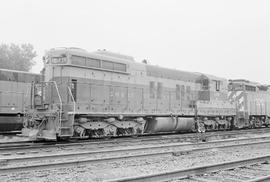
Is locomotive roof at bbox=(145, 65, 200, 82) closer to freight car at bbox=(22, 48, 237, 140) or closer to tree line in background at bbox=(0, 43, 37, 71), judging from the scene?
freight car at bbox=(22, 48, 237, 140)

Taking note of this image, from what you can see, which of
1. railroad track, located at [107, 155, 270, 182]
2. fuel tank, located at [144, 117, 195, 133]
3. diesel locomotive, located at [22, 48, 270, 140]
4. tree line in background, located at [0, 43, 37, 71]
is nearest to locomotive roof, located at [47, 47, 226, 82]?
diesel locomotive, located at [22, 48, 270, 140]

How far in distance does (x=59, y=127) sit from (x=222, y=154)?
17.9 ft

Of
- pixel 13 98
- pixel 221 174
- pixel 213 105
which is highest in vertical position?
pixel 13 98

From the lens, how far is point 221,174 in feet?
20.4

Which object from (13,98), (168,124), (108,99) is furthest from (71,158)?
(13,98)

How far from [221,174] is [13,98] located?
12.9 metres

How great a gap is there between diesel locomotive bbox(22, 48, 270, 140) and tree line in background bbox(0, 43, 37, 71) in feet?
87.1

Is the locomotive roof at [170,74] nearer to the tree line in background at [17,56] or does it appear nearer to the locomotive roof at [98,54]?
the locomotive roof at [98,54]

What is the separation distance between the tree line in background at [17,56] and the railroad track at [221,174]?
3434 centimetres

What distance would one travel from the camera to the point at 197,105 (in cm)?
1686

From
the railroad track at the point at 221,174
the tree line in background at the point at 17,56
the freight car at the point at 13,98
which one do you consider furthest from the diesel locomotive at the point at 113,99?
the tree line in background at the point at 17,56

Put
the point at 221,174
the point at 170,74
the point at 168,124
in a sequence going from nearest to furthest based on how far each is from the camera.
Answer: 1. the point at 221,174
2. the point at 168,124
3. the point at 170,74

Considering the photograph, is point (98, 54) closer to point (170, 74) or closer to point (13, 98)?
point (170, 74)

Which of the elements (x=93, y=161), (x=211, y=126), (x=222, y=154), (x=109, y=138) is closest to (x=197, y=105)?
(x=211, y=126)
